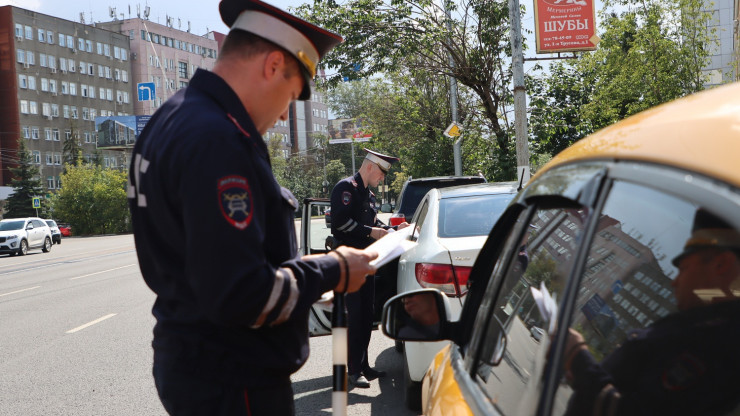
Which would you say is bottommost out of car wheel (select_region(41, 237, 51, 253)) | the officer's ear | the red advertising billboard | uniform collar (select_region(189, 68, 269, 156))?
car wheel (select_region(41, 237, 51, 253))

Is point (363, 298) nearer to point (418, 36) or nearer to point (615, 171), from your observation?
point (615, 171)

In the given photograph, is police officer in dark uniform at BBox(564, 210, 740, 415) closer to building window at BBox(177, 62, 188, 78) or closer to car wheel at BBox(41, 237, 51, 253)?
car wheel at BBox(41, 237, 51, 253)

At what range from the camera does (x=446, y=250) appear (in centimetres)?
493

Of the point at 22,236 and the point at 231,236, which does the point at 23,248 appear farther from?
the point at 231,236

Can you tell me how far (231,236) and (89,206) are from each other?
211 ft

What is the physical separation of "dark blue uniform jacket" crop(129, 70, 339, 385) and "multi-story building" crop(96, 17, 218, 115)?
304 ft

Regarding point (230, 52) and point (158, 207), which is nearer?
point (158, 207)

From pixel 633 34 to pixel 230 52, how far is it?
2250cm

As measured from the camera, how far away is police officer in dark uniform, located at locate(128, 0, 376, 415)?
1782 millimetres

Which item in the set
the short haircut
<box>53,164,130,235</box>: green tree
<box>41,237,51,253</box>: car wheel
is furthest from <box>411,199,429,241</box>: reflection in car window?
<box>53,164,130,235</box>: green tree

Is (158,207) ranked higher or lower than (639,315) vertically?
higher

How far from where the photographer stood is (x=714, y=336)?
1026 mm

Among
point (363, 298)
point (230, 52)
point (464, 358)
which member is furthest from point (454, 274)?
point (230, 52)

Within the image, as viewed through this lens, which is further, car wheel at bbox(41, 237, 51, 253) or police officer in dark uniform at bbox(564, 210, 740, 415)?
car wheel at bbox(41, 237, 51, 253)
